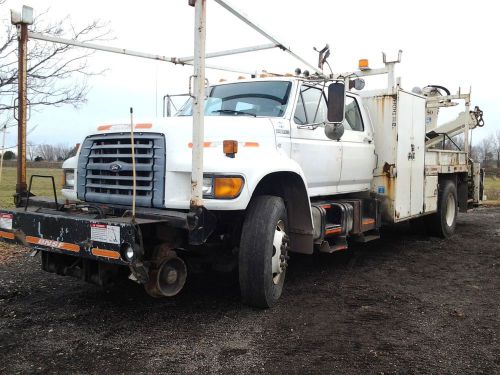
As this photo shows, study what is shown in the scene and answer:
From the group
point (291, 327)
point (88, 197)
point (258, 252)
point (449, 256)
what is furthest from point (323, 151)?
point (449, 256)

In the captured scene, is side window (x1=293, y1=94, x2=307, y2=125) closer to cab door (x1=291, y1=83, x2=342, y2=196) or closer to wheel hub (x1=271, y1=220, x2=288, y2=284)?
cab door (x1=291, y1=83, x2=342, y2=196)

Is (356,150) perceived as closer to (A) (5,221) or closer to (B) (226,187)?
(B) (226,187)

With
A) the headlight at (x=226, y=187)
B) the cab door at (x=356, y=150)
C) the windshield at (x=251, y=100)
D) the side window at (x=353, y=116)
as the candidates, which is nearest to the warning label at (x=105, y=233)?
the headlight at (x=226, y=187)

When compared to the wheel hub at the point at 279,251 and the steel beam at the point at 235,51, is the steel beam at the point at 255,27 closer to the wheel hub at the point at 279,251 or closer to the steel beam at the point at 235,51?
the steel beam at the point at 235,51

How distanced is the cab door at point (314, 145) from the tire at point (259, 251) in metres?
0.85

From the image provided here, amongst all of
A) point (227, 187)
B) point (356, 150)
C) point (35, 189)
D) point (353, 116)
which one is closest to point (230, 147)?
point (227, 187)

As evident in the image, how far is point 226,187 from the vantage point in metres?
4.23

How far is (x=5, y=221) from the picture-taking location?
464cm

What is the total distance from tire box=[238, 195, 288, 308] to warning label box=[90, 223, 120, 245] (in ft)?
3.97

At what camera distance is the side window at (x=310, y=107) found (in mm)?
5629

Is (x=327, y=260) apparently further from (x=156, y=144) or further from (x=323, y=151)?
(x=156, y=144)

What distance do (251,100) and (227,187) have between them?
5.81 ft

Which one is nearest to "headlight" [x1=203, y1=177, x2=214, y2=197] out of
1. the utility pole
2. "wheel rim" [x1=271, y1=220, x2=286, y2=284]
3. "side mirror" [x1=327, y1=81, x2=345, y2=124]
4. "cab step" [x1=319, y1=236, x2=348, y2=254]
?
"wheel rim" [x1=271, y1=220, x2=286, y2=284]

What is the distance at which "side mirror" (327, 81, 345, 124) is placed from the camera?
5.09 meters
